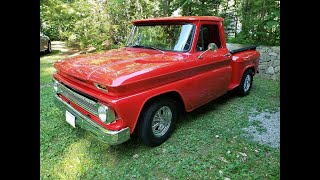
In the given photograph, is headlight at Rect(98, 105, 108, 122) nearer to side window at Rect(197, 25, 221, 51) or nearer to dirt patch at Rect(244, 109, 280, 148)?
side window at Rect(197, 25, 221, 51)

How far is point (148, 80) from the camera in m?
3.16

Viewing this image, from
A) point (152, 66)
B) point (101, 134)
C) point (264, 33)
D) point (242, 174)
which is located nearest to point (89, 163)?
point (101, 134)

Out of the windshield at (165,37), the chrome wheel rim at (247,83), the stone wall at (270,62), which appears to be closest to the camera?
the windshield at (165,37)

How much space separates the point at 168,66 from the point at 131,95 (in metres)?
0.74

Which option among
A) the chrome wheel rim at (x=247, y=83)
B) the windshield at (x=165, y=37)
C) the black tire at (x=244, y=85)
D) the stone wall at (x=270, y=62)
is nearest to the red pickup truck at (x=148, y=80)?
the windshield at (x=165, y=37)

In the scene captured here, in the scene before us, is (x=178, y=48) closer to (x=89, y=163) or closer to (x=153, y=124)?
(x=153, y=124)

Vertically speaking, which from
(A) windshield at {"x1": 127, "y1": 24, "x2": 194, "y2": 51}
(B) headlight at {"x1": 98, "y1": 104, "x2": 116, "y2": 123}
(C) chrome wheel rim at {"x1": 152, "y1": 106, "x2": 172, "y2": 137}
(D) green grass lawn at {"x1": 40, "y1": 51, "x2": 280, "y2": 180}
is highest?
(A) windshield at {"x1": 127, "y1": 24, "x2": 194, "y2": 51}

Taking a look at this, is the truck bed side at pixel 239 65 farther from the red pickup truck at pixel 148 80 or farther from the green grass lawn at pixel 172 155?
the green grass lawn at pixel 172 155

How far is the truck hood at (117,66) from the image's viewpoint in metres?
2.93

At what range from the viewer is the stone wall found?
26.5ft

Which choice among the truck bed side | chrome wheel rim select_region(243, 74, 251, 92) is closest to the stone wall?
chrome wheel rim select_region(243, 74, 251, 92)

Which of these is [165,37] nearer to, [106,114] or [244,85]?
[106,114]

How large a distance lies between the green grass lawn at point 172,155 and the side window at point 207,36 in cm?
131

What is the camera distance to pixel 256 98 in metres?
5.76
